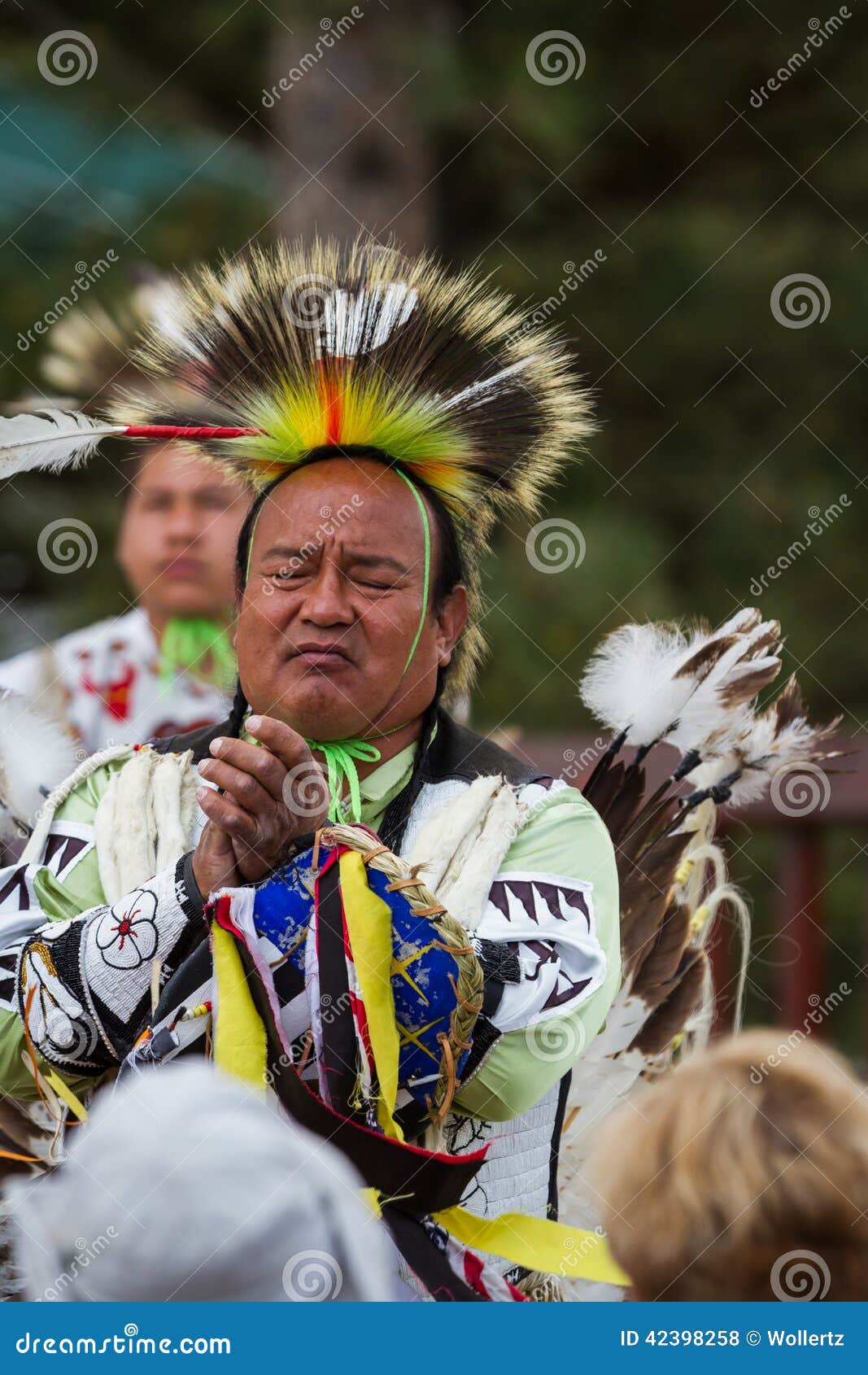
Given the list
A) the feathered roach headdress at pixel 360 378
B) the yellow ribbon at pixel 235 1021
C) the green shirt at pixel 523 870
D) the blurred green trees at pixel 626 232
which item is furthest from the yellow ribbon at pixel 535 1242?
the blurred green trees at pixel 626 232

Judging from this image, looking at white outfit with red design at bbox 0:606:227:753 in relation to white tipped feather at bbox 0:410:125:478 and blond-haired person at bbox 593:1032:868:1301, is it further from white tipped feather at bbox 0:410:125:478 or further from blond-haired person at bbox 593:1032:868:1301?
blond-haired person at bbox 593:1032:868:1301

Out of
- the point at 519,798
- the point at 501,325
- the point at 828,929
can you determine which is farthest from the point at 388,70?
the point at 519,798

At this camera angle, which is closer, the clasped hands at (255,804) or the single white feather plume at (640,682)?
the clasped hands at (255,804)

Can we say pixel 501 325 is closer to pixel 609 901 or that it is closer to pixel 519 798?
pixel 519 798

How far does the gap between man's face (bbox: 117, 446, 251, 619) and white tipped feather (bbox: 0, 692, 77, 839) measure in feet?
2.71

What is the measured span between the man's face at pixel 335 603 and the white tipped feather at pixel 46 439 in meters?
0.25

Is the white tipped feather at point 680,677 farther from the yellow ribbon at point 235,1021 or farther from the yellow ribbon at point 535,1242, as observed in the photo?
the yellow ribbon at point 235,1021

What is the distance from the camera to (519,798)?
213 centimetres

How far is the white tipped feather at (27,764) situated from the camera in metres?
2.29

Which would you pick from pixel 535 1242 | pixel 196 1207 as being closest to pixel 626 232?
pixel 535 1242

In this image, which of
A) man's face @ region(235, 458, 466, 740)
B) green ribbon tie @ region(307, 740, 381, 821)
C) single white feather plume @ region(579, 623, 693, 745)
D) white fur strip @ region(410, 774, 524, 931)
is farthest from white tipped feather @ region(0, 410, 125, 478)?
single white feather plume @ region(579, 623, 693, 745)

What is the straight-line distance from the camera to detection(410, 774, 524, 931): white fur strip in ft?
6.44

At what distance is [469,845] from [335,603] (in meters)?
0.35

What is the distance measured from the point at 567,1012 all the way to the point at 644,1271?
513 millimetres
